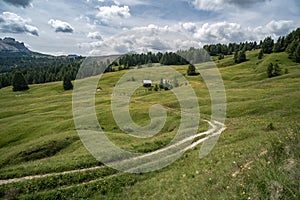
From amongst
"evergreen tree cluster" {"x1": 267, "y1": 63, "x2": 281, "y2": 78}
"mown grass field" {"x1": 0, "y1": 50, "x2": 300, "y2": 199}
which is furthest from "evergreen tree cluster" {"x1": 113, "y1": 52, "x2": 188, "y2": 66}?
"mown grass field" {"x1": 0, "y1": 50, "x2": 300, "y2": 199}

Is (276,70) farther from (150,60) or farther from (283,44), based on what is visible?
(150,60)

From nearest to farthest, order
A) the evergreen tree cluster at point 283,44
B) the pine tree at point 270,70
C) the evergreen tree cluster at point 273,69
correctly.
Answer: the pine tree at point 270,70 < the evergreen tree cluster at point 273,69 < the evergreen tree cluster at point 283,44

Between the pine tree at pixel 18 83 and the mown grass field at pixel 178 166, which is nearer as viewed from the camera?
the mown grass field at pixel 178 166

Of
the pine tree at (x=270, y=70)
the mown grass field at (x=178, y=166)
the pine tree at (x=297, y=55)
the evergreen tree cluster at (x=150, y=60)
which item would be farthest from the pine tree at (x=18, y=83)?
the pine tree at (x=297, y=55)

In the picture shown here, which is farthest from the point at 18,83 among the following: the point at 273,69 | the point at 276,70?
the point at 276,70

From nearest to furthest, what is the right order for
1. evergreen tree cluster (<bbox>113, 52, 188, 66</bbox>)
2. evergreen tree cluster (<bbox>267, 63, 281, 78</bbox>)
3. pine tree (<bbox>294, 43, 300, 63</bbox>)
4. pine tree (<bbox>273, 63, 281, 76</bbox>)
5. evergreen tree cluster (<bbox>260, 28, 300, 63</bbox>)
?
1. evergreen tree cluster (<bbox>267, 63, 281, 78</bbox>)
2. pine tree (<bbox>273, 63, 281, 76</bbox>)
3. pine tree (<bbox>294, 43, 300, 63</bbox>)
4. evergreen tree cluster (<bbox>260, 28, 300, 63</bbox>)
5. evergreen tree cluster (<bbox>113, 52, 188, 66</bbox>)

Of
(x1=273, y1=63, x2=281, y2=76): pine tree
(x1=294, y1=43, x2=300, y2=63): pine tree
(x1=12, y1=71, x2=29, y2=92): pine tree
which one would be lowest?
(x1=12, y1=71, x2=29, y2=92): pine tree

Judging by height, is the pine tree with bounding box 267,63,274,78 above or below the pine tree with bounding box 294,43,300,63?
below

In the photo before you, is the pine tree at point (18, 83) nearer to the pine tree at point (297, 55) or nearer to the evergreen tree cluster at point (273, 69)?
the evergreen tree cluster at point (273, 69)

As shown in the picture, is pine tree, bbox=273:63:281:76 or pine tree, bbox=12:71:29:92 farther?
pine tree, bbox=12:71:29:92

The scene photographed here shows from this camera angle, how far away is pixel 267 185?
8.26 meters

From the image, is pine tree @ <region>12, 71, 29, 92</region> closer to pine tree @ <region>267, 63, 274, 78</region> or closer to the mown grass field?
the mown grass field

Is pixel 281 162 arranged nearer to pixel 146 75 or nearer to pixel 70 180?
pixel 70 180

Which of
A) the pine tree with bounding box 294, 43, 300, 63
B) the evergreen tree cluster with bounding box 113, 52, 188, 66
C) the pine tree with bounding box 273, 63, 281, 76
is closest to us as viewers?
the pine tree with bounding box 273, 63, 281, 76
